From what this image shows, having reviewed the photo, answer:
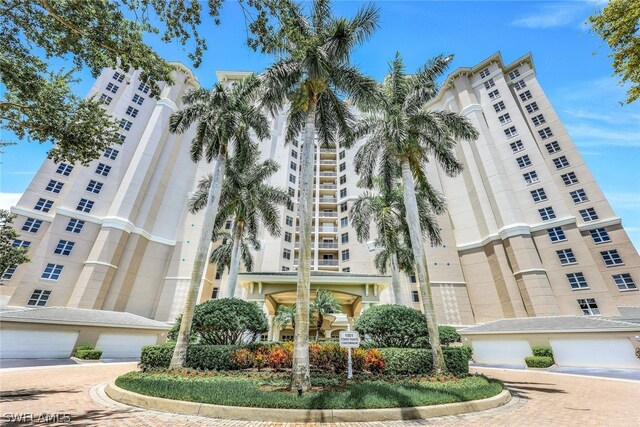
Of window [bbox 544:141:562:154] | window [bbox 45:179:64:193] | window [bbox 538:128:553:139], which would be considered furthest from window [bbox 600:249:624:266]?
window [bbox 45:179:64:193]

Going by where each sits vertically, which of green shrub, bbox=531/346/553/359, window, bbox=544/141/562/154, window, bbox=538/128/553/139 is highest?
window, bbox=538/128/553/139

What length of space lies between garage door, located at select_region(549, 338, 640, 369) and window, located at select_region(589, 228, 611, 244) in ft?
52.3

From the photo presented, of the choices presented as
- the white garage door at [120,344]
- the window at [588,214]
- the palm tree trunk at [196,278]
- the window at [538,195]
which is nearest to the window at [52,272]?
the white garage door at [120,344]

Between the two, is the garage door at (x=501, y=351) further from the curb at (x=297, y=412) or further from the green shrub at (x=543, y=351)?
the curb at (x=297, y=412)

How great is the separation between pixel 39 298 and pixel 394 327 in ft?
123

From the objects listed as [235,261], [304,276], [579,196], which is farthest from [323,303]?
[579,196]

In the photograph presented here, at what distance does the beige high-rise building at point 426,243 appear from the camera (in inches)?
1204

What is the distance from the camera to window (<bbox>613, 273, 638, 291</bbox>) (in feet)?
97.1

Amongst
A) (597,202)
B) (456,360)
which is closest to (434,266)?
(597,202)

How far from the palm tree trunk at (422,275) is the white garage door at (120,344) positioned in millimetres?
27962

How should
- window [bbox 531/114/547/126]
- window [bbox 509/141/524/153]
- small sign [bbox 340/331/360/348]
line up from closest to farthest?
1. small sign [bbox 340/331/360/348]
2. window [bbox 509/141/524/153]
3. window [bbox 531/114/547/126]

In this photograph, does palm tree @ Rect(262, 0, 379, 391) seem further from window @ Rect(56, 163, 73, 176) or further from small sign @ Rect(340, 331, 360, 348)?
window @ Rect(56, 163, 73, 176)

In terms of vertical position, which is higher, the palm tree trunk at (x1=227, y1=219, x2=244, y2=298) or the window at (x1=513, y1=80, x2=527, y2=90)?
the window at (x1=513, y1=80, x2=527, y2=90)

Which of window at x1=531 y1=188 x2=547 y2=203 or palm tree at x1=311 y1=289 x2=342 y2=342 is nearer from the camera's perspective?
palm tree at x1=311 y1=289 x2=342 y2=342
